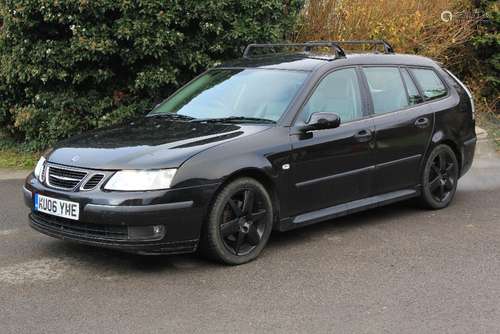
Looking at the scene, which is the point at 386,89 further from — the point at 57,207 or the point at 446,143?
the point at 57,207

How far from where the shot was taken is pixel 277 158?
5.36m

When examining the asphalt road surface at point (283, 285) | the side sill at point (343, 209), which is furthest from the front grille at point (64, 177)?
the side sill at point (343, 209)

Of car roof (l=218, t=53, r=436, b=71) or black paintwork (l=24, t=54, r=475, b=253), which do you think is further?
car roof (l=218, t=53, r=436, b=71)

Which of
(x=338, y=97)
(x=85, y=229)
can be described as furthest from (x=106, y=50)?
(x=85, y=229)

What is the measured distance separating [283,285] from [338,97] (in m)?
1.97

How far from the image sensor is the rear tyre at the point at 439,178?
6852 millimetres

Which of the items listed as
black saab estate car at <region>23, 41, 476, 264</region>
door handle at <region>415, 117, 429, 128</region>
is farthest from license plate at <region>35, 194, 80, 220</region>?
door handle at <region>415, 117, 429, 128</region>

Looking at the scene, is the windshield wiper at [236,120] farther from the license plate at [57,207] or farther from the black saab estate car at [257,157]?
the license plate at [57,207]

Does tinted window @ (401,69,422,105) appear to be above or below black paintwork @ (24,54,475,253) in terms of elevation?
above

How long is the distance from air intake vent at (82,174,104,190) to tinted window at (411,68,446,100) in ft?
11.7

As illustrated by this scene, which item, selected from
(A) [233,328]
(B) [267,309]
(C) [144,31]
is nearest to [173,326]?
(A) [233,328]

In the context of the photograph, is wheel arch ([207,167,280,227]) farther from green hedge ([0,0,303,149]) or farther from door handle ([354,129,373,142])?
green hedge ([0,0,303,149])

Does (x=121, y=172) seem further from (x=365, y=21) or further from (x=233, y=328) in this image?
(x=365, y=21)

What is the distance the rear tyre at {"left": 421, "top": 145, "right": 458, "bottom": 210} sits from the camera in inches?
270
